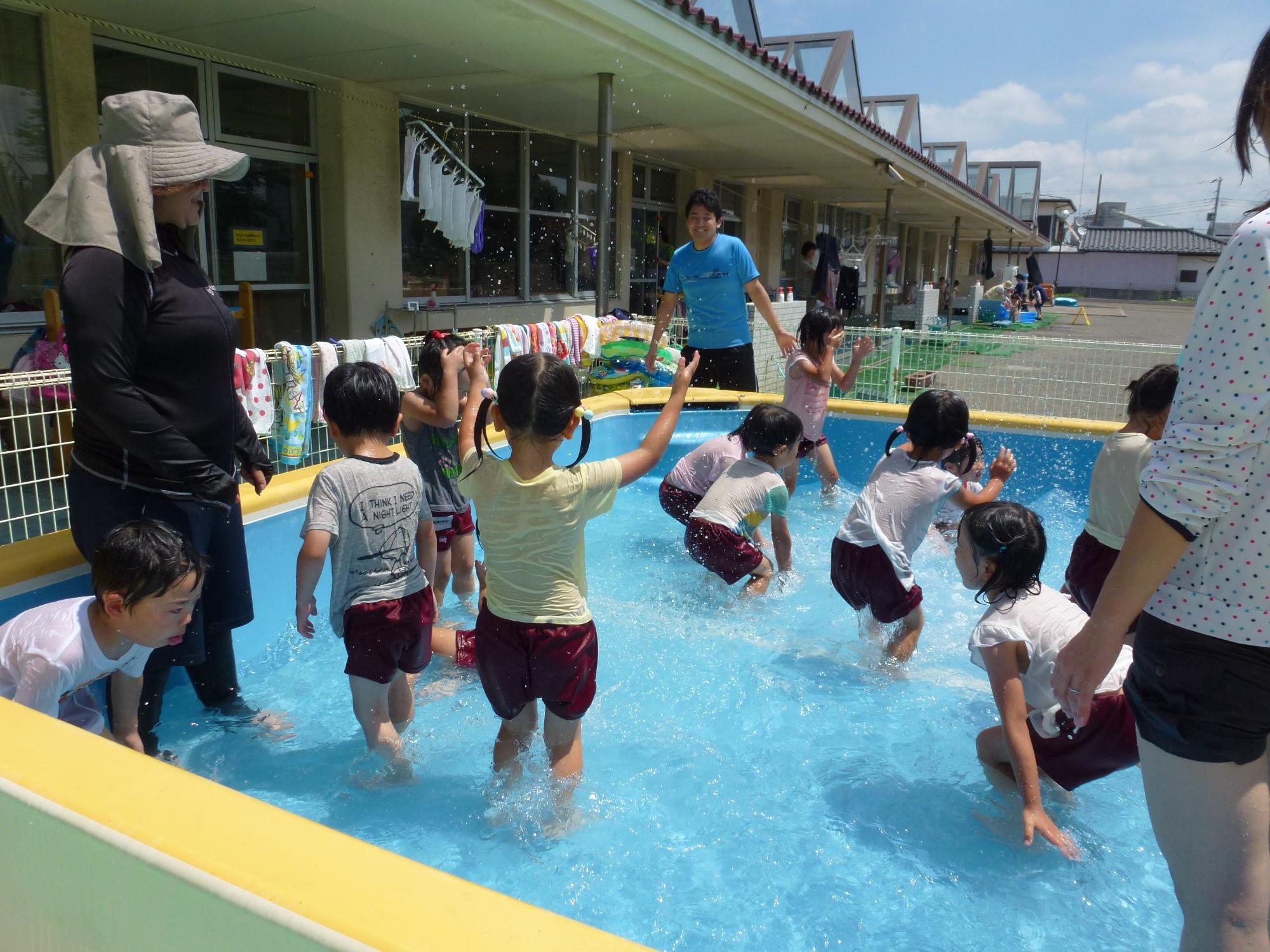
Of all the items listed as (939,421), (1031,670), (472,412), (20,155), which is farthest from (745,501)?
(20,155)

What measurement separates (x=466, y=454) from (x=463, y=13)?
4.41 m

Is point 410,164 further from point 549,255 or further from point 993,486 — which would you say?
point 993,486

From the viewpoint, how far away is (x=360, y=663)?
8.70 ft

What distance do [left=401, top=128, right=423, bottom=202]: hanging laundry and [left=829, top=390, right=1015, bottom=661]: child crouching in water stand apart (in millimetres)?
6023

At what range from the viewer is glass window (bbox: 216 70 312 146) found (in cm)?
723

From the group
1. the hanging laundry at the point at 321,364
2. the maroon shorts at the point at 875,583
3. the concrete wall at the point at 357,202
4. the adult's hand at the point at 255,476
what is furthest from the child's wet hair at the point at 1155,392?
the concrete wall at the point at 357,202

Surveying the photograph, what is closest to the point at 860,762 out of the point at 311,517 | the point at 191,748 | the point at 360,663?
the point at 360,663

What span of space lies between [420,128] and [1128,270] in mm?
66190

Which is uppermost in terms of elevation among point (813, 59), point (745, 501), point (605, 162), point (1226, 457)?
point (813, 59)

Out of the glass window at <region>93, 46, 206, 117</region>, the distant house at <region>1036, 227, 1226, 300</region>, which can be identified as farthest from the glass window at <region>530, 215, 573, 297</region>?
the distant house at <region>1036, 227, 1226, 300</region>

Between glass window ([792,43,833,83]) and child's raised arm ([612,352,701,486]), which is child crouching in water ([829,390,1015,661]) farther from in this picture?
glass window ([792,43,833,83])

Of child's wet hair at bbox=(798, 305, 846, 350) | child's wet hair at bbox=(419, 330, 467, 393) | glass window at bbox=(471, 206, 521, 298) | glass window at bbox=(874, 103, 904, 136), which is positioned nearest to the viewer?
child's wet hair at bbox=(419, 330, 467, 393)

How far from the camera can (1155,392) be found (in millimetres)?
3201

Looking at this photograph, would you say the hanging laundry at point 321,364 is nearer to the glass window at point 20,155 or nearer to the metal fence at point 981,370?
the metal fence at point 981,370
